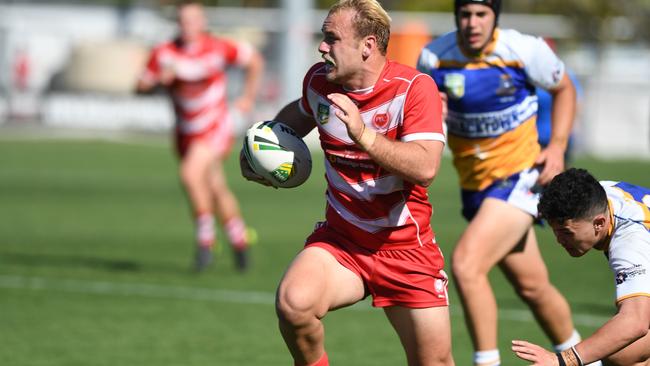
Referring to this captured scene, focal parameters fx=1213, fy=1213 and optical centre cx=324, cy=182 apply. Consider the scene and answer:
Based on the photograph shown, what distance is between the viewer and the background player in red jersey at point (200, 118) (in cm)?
1166

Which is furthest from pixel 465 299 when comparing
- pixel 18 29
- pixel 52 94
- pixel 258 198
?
pixel 18 29

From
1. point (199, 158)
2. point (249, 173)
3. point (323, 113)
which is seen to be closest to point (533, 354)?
point (323, 113)

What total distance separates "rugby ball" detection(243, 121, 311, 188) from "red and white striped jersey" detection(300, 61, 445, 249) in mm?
148

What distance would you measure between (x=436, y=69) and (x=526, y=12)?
1500 inches

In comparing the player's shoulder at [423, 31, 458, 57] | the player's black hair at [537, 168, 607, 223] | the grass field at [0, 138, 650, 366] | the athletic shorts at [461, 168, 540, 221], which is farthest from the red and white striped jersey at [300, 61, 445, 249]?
the grass field at [0, 138, 650, 366]

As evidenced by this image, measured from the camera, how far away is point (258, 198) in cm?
1911

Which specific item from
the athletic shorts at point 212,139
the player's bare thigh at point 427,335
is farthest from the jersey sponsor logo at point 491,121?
the athletic shorts at point 212,139

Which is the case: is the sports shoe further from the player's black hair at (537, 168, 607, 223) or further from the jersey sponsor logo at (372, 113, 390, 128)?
the player's black hair at (537, 168, 607, 223)

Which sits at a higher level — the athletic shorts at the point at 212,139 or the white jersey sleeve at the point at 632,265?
the white jersey sleeve at the point at 632,265

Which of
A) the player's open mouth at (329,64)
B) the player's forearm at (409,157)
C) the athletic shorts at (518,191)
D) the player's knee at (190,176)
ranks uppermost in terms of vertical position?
the player's open mouth at (329,64)

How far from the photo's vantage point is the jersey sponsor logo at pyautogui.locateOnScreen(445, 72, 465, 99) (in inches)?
278

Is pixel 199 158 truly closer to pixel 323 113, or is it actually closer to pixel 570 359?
pixel 323 113

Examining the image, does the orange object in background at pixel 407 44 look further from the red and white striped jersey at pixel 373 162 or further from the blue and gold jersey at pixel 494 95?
the red and white striped jersey at pixel 373 162

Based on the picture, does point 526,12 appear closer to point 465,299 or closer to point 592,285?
point 592,285
